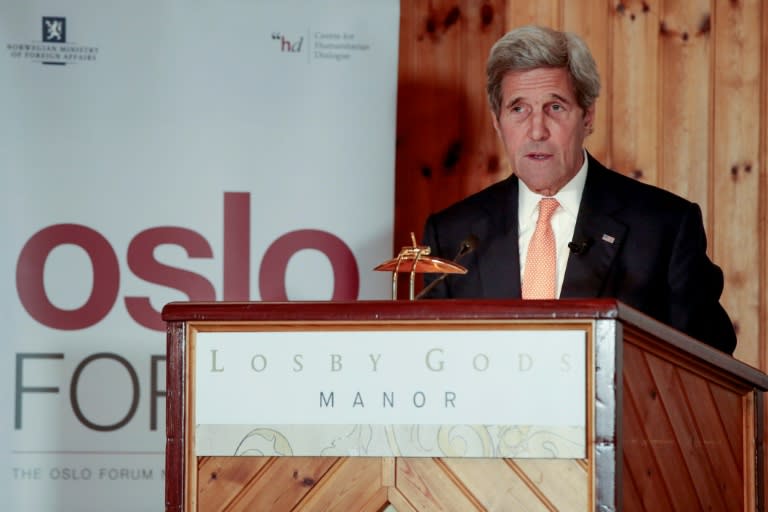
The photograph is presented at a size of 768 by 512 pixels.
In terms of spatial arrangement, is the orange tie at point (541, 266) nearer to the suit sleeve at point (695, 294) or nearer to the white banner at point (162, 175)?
the suit sleeve at point (695, 294)

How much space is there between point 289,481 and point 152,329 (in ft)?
5.42

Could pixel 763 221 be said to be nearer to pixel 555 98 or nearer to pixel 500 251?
pixel 555 98

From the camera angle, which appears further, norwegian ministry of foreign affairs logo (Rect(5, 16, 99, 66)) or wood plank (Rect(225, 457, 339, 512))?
norwegian ministry of foreign affairs logo (Rect(5, 16, 99, 66))

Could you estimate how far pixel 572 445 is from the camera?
1.71m

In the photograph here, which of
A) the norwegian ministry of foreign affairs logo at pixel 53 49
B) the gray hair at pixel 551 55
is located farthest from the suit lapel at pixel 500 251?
the norwegian ministry of foreign affairs logo at pixel 53 49

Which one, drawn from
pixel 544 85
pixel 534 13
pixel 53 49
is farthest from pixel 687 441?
pixel 53 49

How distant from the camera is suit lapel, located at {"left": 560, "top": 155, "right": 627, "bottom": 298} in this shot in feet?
8.45

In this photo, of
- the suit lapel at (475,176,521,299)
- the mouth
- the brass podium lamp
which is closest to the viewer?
the brass podium lamp

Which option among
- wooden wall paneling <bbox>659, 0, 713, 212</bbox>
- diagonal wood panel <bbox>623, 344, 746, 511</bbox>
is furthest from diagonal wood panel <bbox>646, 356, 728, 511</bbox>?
wooden wall paneling <bbox>659, 0, 713, 212</bbox>

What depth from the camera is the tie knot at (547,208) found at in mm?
2737

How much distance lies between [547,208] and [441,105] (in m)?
1.08

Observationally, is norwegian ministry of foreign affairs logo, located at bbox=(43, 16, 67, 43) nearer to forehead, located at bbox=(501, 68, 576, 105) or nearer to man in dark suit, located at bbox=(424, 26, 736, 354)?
man in dark suit, located at bbox=(424, 26, 736, 354)

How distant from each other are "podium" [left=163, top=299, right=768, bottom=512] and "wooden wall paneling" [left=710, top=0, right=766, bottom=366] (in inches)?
70.5

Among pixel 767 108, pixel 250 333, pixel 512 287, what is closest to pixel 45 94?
pixel 512 287
